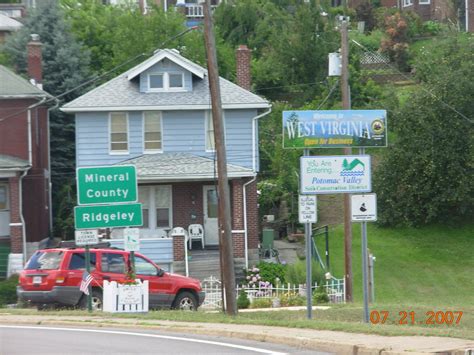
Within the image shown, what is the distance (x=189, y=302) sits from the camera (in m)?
28.0

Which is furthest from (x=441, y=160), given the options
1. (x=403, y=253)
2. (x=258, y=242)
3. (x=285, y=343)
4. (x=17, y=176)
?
(x=285, y=343)

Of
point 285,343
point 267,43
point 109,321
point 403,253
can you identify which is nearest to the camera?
point 285,343

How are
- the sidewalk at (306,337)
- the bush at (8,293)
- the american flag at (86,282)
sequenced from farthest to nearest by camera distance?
1. the bush at (8,293)
2. the american flag at (86,282)
3. the sidewalk at (306,337)

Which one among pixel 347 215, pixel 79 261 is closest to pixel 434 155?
pixel 347 215

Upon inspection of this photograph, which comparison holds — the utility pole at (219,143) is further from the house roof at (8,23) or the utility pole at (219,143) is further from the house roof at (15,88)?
the house roof at (8,23)

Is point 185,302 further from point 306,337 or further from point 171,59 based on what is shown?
point 171,59

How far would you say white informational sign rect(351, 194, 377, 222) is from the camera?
20859 mm

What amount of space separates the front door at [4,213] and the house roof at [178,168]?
468 cm

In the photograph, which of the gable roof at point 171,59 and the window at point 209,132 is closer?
the gable roof at point 171,59

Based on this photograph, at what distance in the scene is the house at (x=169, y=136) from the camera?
128 ft

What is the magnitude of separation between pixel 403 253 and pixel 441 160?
407 centimetres

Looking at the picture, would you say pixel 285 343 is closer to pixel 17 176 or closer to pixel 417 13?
pixel 17 176

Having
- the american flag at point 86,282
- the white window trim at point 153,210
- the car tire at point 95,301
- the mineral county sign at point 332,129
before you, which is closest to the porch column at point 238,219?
the white window trim at point 153,210

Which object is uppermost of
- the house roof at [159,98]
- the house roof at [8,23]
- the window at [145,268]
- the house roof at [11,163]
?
the house roof at [8,23]
